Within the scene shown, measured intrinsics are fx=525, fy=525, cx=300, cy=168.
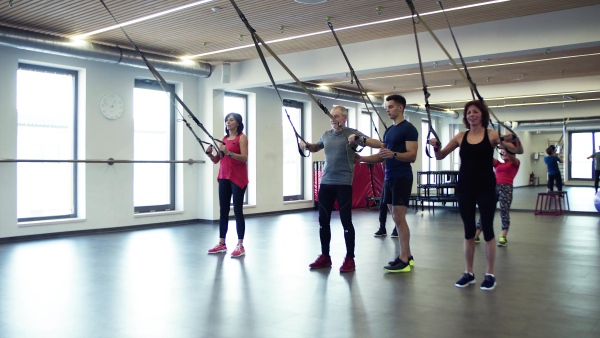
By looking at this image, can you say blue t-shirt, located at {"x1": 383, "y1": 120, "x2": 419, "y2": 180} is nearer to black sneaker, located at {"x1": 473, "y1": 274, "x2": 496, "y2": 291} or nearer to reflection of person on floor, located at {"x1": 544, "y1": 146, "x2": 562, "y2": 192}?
black sneaker, located at {"x1": 473, "y1": 274, "x2": 496, "y2": 291}

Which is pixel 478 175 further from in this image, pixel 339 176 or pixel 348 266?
pixel 348 266

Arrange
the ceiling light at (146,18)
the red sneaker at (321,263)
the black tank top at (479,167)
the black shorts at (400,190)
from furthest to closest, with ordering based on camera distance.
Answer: the ceiling light at (146,18), the red sneaker at (321,263), the black shorts at (400,190), the black tank top at (479,167)

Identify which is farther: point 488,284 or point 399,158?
point 399,158

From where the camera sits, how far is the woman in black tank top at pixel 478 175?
3805 mm

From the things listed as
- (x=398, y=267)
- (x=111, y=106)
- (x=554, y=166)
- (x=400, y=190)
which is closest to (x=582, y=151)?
(x=554, y=166)

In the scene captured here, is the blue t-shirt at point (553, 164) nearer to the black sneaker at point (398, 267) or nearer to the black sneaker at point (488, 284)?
the black sneaker at point (398, 267)

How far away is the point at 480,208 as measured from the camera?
3855 millimetres

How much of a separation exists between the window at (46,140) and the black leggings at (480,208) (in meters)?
6.04

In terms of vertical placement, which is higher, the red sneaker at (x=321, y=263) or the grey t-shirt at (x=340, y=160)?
the grey t-shirt at (x=340, y=160)

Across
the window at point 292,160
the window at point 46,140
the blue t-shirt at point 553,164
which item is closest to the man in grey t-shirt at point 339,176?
the window at point 46,140

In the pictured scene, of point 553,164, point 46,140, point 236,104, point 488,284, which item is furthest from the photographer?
point 553,164

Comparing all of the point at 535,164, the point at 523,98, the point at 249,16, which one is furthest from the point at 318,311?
the point at 535,164

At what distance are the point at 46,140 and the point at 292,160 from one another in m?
5.62

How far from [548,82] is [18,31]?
10.2 metres
